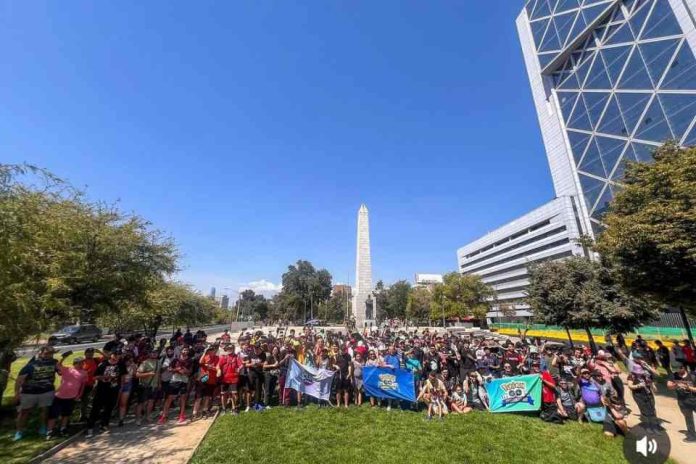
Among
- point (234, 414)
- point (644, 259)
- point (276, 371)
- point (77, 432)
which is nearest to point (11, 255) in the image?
point (77, 432)

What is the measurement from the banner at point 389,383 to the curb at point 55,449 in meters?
7.58

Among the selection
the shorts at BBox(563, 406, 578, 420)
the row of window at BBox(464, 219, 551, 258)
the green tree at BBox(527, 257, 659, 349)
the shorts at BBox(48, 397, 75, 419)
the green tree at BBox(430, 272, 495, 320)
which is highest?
the row of window at BBox(464, 219, 551, 258)

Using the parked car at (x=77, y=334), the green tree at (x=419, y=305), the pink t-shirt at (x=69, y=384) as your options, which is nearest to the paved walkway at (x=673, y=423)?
the pink t-shirt at (x=69, y=384)

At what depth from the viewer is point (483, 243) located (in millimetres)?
100062

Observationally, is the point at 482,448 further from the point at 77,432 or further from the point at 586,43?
the point at 586,43

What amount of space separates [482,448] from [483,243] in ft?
331

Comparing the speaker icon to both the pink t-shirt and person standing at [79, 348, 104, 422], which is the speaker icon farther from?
person standing at [79, 348, 104, 422]

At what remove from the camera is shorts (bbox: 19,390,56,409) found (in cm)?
738

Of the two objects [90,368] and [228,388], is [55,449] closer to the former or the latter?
[90,368]

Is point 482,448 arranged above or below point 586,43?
below

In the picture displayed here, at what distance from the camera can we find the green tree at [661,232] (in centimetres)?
1044

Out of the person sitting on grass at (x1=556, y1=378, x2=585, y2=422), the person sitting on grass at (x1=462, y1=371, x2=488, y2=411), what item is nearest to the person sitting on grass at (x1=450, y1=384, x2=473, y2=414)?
the person sitting on grass at (x1=462, y1=371, x2=488, y2=411)

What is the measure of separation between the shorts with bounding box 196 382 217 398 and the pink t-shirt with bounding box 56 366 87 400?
9.04ft

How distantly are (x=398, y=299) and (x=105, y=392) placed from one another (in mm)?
78502
